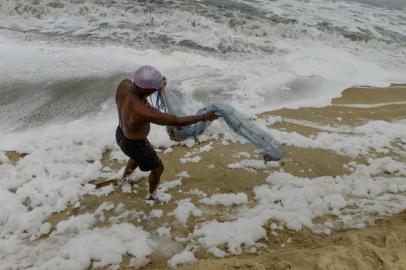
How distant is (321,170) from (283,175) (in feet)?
1.84

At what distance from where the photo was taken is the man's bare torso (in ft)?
12.5

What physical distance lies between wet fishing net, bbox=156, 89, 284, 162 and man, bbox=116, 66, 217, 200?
1.29 ft

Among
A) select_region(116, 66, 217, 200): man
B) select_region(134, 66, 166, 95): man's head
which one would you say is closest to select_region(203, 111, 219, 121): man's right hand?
select_region(116, 66, 217, 200): man

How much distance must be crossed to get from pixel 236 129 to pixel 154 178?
39.3 inches

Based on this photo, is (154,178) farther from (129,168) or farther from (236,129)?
(236,129)

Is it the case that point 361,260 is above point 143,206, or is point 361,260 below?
above

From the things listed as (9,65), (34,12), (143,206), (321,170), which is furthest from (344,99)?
(34,12)

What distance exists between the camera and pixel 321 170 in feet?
17.7

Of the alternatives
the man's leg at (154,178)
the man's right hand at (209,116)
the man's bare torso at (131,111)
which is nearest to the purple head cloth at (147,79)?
the man's bare torso at (131,111)

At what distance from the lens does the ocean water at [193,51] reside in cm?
821

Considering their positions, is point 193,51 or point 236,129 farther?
point 193,51

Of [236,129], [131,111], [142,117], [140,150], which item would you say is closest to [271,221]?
[236,129]

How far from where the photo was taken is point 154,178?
4.47 metres

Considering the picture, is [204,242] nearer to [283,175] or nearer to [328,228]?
[328,228]
